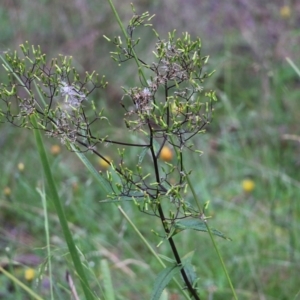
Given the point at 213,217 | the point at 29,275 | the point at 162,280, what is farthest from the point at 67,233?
the point at 213,217

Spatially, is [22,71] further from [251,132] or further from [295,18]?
[295,18]

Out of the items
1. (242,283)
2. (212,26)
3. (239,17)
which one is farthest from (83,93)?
(212,26)

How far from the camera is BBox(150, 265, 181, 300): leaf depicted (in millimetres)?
899

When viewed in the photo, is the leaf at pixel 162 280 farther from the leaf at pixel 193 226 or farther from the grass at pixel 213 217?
the grass at pixel 213 217

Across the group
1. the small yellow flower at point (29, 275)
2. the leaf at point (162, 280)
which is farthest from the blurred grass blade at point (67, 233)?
the small yellow flower at point (29, 275)

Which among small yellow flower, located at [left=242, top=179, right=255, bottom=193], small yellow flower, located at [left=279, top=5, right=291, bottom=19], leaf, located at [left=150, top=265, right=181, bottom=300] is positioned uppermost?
small yellow flower, located at [left=279, top=5, right=291, bottom=19]

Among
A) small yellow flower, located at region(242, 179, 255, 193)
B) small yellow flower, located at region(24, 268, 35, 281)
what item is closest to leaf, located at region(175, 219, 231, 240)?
small yellow flower, located at region(24, 268, 35, 281)

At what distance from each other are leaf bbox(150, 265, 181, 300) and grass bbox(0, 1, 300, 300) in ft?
1.11

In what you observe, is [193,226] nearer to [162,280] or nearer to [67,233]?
[162,280]

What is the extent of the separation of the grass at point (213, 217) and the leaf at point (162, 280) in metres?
0.34

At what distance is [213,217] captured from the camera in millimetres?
2295

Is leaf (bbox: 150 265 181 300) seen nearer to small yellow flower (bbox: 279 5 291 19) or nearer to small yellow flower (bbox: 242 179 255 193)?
small yellow flower (bbox: 242 179 255 193)

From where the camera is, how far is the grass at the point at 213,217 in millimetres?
1813

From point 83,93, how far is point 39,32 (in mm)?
3097
